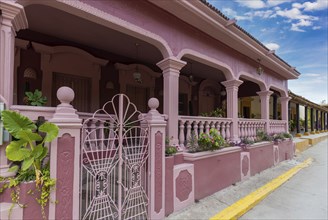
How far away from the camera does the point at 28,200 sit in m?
2.33

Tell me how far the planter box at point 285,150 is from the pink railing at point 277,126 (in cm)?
57

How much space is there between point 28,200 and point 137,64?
5.86 m

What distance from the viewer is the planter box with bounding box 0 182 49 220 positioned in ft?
7.43

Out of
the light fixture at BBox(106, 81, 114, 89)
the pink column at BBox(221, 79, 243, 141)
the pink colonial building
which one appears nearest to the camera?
the pink colonial building

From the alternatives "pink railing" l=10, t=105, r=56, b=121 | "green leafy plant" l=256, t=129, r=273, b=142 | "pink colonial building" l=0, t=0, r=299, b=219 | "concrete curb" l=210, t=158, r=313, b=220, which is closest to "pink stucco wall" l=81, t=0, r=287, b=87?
"pink colonial building" l=0, t=0, r=299, b=219

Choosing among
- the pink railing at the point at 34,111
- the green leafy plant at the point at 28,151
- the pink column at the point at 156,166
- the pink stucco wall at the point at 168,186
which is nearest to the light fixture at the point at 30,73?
the pink railing at the point at 34,111

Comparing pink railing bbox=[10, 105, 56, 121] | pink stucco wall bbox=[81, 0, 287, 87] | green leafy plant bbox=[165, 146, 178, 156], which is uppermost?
pink stucco wall bbox=[81, 0, 287, 87]

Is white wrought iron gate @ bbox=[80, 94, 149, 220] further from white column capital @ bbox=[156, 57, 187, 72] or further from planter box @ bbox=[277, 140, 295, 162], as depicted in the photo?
planter box @ bbox=[277, 140, 295, 162]

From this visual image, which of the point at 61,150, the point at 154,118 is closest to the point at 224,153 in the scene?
the point at 154,118

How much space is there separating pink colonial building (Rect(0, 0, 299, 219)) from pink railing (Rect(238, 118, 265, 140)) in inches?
1.6

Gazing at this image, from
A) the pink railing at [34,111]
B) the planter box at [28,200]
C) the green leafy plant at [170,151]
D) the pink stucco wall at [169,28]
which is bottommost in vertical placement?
the planter box at [28,200]

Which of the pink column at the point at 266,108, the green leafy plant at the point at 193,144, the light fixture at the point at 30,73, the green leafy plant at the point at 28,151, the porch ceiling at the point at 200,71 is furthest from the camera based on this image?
the porch ceiling at the point at 200,71

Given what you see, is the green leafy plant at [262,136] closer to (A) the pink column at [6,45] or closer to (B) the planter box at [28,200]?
(B) the planter box at [28,200]

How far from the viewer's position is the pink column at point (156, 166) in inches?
139
